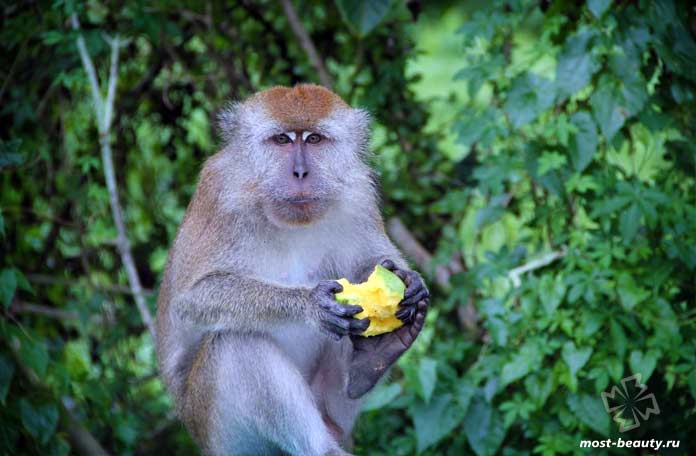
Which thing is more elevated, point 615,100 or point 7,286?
A: point 615,100

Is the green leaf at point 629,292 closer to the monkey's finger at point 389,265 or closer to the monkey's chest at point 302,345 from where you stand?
the monkey's finger at point 389,265

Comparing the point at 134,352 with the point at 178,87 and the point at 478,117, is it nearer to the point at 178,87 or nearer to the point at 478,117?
the point at 178,87

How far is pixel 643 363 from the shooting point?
17.3 feet

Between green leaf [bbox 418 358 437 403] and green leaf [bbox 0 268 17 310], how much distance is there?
241cm

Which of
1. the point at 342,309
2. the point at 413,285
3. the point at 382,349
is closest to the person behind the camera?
the point at 342,309

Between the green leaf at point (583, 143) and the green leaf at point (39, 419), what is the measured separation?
3294 mm

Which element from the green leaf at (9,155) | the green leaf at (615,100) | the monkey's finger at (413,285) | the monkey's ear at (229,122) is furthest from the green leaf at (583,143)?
the green leaf at (9,155)

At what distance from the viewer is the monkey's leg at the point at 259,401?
4641 mm

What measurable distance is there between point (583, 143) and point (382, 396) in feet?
6.52

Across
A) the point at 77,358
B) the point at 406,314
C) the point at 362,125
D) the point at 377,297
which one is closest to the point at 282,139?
the point at 362,125

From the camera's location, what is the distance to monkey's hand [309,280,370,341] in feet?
14.8

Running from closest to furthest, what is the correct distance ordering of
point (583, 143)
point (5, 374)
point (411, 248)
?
point (5, 374)
point (583, 143)
point (411, 248)

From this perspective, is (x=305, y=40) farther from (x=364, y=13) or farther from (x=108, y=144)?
(x=108, y=144)

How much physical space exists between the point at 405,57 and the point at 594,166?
1.98 metres
